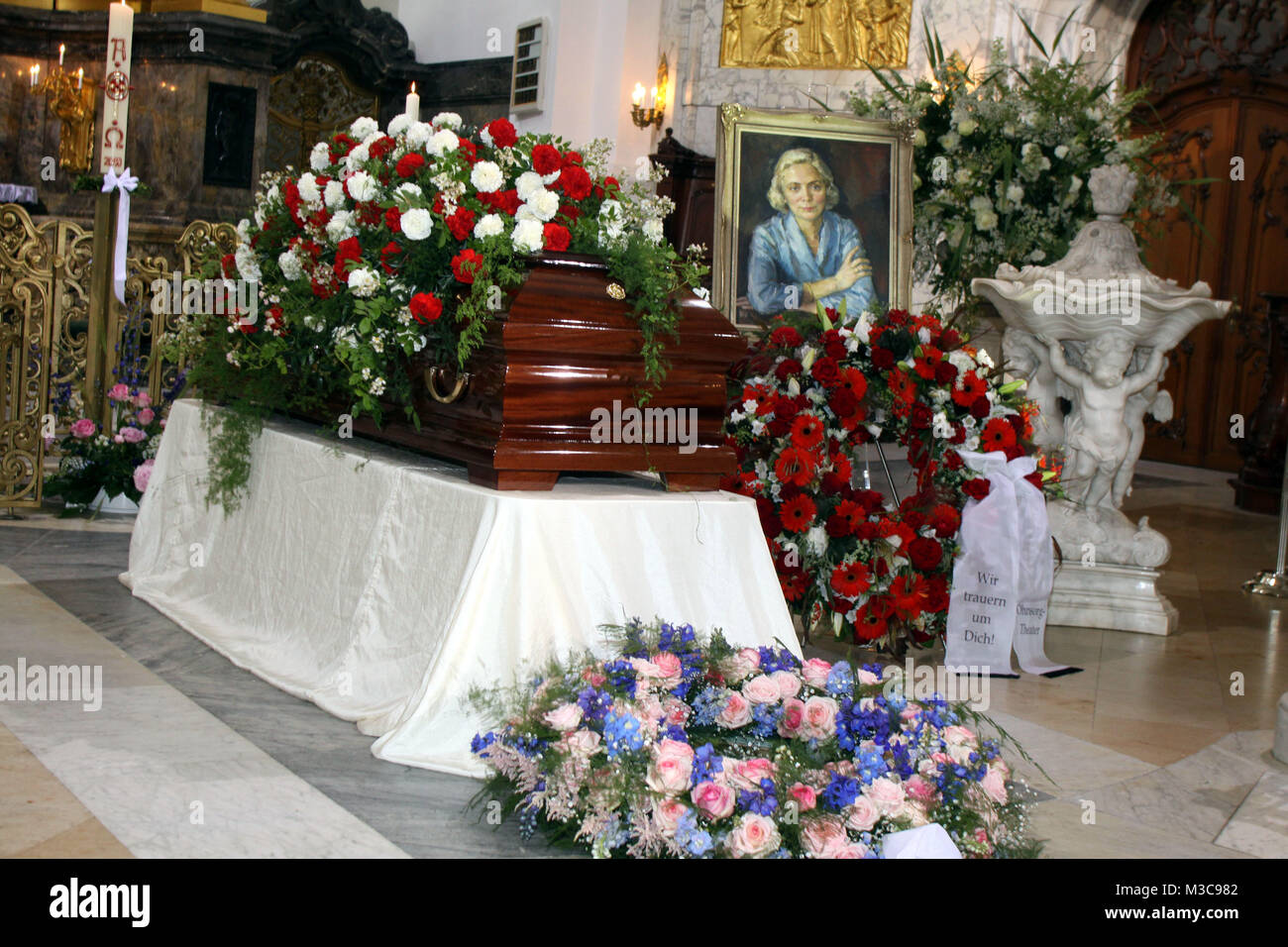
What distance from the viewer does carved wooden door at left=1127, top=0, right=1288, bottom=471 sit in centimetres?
1038

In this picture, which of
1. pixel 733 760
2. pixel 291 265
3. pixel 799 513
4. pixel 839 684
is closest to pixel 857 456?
pixel 799 513

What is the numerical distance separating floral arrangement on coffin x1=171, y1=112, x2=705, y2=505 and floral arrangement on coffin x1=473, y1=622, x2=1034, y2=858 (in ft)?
2.83

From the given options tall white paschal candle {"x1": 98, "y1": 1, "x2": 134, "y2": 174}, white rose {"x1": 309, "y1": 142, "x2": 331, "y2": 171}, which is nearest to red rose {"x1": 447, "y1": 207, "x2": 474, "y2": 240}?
white rose {"x1": 309, "y1": 142, "x2": 331, "y2": 171}

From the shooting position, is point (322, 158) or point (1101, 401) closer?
point (322, 158)

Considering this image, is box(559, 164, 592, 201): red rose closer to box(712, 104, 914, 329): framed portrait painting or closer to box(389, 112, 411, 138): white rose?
box(389, 112, 411, 138): white rose

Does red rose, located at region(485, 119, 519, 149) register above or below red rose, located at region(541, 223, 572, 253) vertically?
above

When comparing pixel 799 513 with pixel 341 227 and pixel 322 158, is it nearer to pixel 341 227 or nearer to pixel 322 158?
pixel 341 227

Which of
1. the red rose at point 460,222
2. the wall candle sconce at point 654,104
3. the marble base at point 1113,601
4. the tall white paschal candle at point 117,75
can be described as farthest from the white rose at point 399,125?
the wall candle sconce at point 654,104

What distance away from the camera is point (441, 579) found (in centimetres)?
343

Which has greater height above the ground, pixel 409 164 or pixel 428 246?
pixel 409 164

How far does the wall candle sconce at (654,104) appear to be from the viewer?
1065 cm

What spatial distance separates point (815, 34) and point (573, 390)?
7107 mm

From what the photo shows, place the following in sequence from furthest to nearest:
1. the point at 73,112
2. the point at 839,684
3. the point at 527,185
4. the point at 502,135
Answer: the point at 73,112
the point at 502,135
the point at 527,185
the point at 839,684

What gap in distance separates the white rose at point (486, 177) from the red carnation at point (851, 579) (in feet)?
5.55
